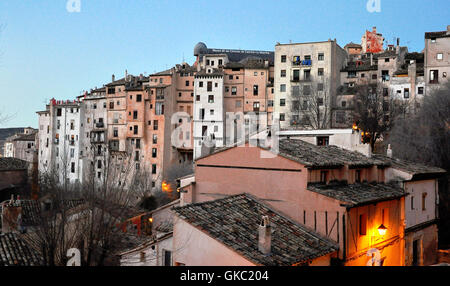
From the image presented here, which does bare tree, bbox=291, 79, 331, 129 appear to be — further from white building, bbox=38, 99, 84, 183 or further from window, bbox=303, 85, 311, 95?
white building, bbox=38, 99, 84, 183

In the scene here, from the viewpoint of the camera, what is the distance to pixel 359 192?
17172 mm

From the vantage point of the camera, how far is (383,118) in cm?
5328

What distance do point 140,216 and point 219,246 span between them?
16.9 metres

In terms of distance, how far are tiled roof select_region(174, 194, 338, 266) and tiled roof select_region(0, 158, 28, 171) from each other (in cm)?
4694

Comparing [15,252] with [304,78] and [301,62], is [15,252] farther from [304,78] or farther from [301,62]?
[301,62]

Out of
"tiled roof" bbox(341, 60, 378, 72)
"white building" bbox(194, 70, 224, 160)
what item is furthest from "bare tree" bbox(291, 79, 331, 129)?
"white building" bbox(194, 70, 224, 160)

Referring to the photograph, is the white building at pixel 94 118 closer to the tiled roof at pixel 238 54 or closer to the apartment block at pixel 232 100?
the apartment block at pixel 232 100

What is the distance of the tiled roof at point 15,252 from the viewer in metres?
16.0

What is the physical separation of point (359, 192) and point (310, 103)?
153 ft

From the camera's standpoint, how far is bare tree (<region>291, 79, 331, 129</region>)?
2389 inches

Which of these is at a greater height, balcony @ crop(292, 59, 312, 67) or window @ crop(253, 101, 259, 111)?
balcony @ crop(292, 59, 312, 67)

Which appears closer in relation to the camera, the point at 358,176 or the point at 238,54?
the point at 358,176

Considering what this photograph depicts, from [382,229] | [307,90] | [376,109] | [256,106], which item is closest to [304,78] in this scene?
[307,90]
